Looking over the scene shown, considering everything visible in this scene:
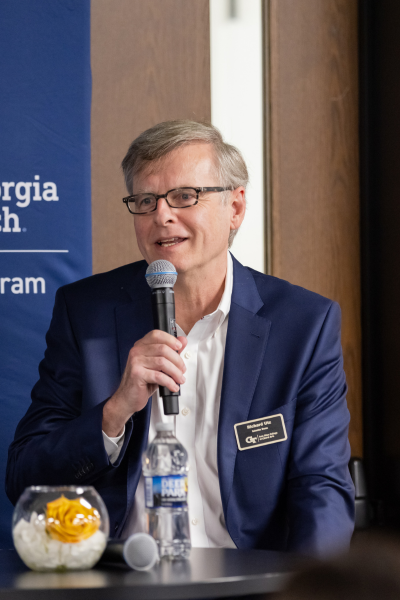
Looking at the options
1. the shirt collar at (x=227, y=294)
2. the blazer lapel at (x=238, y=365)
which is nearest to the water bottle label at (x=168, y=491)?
the blazer lapel at (x=238, y=365)

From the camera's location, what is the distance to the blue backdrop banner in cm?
258

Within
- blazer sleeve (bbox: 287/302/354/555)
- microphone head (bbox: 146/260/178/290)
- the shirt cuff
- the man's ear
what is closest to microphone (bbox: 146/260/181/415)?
microphone head (bbox: 146/260/178/290)

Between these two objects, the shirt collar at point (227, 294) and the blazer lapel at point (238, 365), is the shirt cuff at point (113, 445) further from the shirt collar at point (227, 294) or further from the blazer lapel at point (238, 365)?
the shirt collar at point (227, 294)

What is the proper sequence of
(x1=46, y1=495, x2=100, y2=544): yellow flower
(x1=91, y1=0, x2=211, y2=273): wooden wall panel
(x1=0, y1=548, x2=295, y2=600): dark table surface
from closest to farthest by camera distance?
(x1=0, y1=548, x2=295, y2=600): dark table surface, (x1=46, y1=495, x2=100, y2=544): yellow flower, (x1=91, y1=0, x2=211, y2=273): wooden wall panel

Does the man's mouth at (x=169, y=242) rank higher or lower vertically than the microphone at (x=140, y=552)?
higher

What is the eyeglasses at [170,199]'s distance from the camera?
210cm

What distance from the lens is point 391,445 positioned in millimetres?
3059

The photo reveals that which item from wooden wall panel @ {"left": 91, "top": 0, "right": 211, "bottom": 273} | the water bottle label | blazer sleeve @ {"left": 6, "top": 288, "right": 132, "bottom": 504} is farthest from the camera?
wooden wall panel @ {"left": 91, "top": 0, "right": 211, "bottom": 273}

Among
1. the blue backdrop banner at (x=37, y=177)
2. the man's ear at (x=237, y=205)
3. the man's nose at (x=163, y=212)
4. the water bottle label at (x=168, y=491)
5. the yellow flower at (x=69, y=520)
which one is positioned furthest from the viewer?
the blue backdrop banner at (x=37, y=177)

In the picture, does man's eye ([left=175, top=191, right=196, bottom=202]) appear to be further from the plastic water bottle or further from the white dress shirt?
the plastic water bottle

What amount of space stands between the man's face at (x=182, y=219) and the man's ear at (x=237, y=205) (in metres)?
0.13

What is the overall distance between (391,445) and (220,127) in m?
1.53

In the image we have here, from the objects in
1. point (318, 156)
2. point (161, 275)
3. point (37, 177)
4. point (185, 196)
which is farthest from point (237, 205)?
point (318, 156)

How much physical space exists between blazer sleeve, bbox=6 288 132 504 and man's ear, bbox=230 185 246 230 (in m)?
0.59
